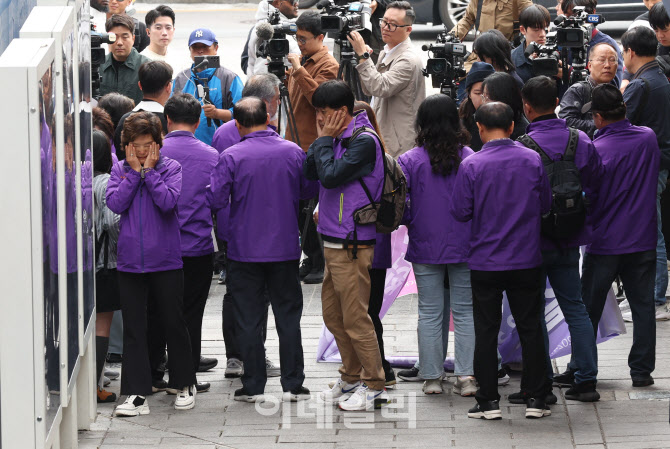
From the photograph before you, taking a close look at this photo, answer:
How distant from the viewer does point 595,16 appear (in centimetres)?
887

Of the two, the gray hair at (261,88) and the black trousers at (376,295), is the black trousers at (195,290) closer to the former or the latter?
the black trousers at (376,295)

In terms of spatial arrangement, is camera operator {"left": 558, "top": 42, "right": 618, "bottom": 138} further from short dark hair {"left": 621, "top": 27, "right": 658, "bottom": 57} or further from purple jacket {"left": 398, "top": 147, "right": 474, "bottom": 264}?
purple jacket {"left": 398, "top": 147, "right": 474, "bottom": 264}

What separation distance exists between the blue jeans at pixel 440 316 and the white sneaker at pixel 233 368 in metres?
1.17

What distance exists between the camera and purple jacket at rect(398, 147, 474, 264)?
20.9ft

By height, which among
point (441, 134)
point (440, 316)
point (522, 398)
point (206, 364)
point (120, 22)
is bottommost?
point (206, 364)

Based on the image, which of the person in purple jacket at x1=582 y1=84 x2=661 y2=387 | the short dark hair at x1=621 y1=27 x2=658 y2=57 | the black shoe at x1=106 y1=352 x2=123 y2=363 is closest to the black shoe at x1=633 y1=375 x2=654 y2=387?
the person in purple jacket at x1=582 y1=84 x2=661 y2=387

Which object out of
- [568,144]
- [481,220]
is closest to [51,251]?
[481,220]

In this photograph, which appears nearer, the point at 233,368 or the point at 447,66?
the point at 233,368

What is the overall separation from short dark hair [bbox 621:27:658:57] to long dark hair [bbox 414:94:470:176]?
182cm

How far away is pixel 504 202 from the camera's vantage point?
19.5ft

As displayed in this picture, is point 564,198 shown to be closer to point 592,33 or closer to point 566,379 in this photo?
point 566,379

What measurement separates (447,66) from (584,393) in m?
3.00

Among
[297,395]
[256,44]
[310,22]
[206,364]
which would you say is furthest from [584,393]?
[256,44]

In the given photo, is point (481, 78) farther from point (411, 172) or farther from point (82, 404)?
point (82, 404)
